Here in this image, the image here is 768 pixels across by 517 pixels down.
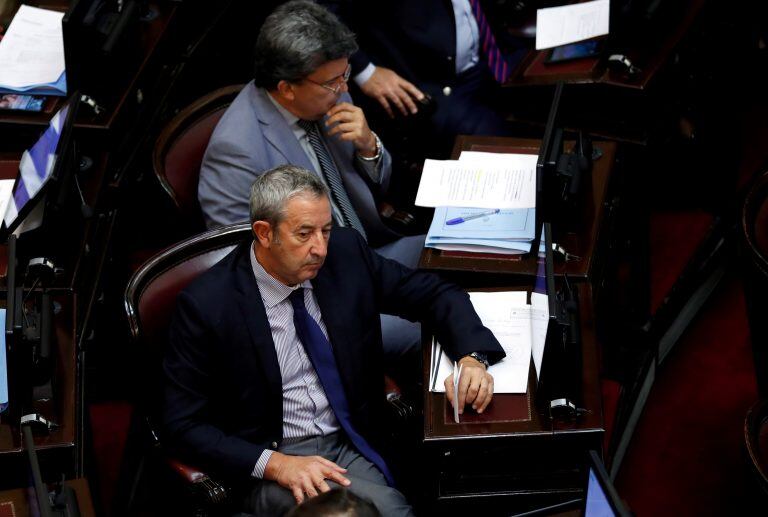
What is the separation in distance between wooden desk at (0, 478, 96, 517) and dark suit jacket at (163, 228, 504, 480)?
0.32 m

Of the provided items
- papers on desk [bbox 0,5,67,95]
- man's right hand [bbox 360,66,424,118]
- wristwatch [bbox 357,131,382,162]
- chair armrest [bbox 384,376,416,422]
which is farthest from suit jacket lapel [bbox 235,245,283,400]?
man's right hand [bbox 360,66,424,118]

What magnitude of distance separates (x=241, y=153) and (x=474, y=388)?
38.7 inches

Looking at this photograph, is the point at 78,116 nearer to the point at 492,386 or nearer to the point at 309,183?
the point at 309,183

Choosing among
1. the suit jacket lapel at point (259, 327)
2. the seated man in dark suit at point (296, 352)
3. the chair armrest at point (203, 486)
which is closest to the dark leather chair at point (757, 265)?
the seated man in dark suit at point (296, 352)

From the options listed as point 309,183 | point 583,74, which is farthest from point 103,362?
point 583,74

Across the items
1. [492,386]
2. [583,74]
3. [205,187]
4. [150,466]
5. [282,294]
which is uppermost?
[583,74]

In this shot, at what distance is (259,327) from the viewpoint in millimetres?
2604

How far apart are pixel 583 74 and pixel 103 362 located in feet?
5.66

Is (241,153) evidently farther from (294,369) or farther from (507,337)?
(507,337)

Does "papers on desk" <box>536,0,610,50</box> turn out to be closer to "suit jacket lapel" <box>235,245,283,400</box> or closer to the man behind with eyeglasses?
the man behind with eyeglasses

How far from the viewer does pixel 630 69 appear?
3.39 metres

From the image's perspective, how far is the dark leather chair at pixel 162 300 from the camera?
8.57 feet

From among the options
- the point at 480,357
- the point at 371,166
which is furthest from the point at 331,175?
the point at 480,357

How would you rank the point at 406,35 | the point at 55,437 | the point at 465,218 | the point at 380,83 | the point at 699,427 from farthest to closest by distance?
1. the point at 406,35
2. the point at 380,83
3. the point at 699,427
4. the point at 465,218
5. the point at 55,437
